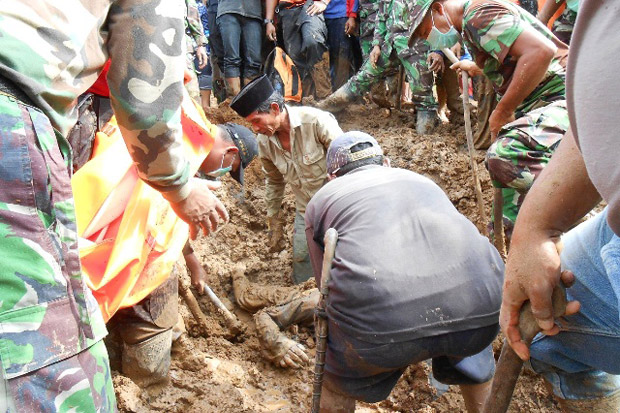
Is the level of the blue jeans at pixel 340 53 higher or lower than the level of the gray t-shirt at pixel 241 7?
lower

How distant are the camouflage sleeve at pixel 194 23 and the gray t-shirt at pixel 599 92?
5.83 meters

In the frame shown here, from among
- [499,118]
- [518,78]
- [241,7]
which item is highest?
[518,78]

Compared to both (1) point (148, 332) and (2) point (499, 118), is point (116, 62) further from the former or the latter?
(2) point (499, 118)

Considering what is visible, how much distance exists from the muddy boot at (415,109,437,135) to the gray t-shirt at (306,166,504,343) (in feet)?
9.54

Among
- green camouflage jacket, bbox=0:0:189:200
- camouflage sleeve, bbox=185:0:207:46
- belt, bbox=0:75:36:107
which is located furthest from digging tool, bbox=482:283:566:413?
camouflage sleeve, bbox=185:0:207:46

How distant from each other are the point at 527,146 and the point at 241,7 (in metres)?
4.31

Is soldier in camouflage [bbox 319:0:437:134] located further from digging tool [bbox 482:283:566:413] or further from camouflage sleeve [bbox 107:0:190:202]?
digging tool [bbox 482:283:566:413]

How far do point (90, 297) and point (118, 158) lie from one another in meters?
1.19

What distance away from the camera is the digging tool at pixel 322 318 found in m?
2.26

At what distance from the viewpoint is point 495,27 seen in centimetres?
273

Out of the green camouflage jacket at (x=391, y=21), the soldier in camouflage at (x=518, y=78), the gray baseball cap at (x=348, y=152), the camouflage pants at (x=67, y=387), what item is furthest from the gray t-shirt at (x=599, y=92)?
the green camouflage jacket at (x=391, y=21)

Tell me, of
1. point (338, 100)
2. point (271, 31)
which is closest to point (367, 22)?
point (338, 100)

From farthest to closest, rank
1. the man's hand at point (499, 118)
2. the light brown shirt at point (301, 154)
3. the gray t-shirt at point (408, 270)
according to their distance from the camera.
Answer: the light brown shirt at point (301, 154), the man's hand at point (499, 118), the gray t-shirt at point (408, 270)

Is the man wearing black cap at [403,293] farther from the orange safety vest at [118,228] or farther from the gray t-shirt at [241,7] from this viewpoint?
the gray t-shirt at [241,7]
